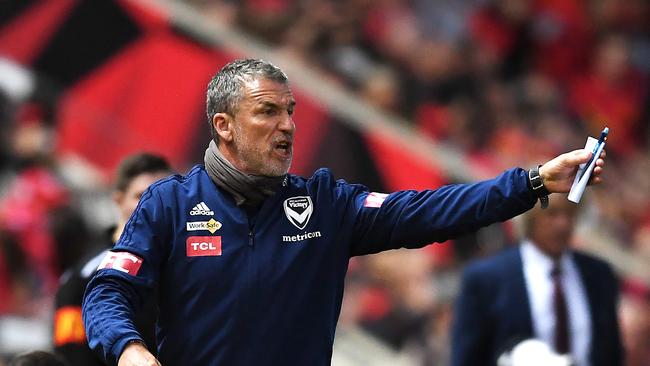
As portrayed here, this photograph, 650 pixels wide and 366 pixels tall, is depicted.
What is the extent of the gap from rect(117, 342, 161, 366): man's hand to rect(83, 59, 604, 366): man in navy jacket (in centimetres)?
12

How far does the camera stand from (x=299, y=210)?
5.08m

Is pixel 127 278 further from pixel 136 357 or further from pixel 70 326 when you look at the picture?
pixel 70 326

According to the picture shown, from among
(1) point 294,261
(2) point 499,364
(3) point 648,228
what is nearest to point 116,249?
(1) point 294,261

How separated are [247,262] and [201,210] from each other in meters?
0.25

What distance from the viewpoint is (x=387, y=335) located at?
10445 millimetres

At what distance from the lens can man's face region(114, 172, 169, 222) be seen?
629 centimetres

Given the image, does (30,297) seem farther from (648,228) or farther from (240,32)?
(648,228)

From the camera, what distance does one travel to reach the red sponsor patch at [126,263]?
4.80 m

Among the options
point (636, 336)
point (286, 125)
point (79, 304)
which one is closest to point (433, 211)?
point (286, 125)

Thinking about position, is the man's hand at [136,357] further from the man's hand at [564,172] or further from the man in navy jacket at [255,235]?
the man's hand at [564,172]

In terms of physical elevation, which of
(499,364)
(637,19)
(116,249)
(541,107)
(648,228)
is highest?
(637,19)

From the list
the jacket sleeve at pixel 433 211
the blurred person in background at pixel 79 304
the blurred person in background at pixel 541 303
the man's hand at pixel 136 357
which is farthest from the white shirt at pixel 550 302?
the man's hand at pixel 136 357

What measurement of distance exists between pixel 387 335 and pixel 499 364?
3975mm

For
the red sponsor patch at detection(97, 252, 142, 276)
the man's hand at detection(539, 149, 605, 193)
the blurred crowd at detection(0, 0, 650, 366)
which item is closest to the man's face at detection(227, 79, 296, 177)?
the red sponsor patch at detection(97, 252, 142, 276)
